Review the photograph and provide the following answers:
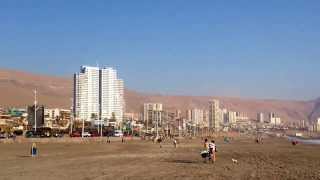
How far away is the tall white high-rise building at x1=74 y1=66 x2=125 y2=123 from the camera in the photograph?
17488 centimetres

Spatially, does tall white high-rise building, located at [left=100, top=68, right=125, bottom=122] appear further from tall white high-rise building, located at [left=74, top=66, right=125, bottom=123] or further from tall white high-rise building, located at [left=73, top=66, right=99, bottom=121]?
tall white high-rise building, located at [left=73, top=66, right=99, bottom=121]

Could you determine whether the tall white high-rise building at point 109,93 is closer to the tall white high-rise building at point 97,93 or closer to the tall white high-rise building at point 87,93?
the tall white high-rise building at point 97,93

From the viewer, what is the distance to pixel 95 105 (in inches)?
7180

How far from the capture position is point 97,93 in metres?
183

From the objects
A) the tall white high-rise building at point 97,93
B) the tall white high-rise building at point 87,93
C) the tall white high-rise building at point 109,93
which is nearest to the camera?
the tall white high-rise building at point 109,93

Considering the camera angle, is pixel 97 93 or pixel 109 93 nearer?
pixel 109 93

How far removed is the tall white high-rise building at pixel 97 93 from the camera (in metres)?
175

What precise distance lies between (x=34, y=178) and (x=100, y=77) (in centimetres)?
15493

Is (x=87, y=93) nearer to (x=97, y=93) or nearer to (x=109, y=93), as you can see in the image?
(x=97, y=93)

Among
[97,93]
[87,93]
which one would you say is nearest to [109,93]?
[97,93]

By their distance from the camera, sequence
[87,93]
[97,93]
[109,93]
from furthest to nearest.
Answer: [97,93]
[87,93]
[109,93]

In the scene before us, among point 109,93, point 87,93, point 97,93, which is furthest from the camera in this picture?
point 97,93

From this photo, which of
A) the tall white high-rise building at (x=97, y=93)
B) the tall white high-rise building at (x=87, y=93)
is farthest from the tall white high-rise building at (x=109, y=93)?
the tall white high-rise building at (x=87, y=93)

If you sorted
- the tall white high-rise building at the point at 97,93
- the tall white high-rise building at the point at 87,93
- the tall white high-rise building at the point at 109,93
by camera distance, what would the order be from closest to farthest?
1. the tall white high-rise building at the point at 109,93
2. the tall white high-rise building at the point at 97,93
3. the tall white high-rise building at the point at 87,93
